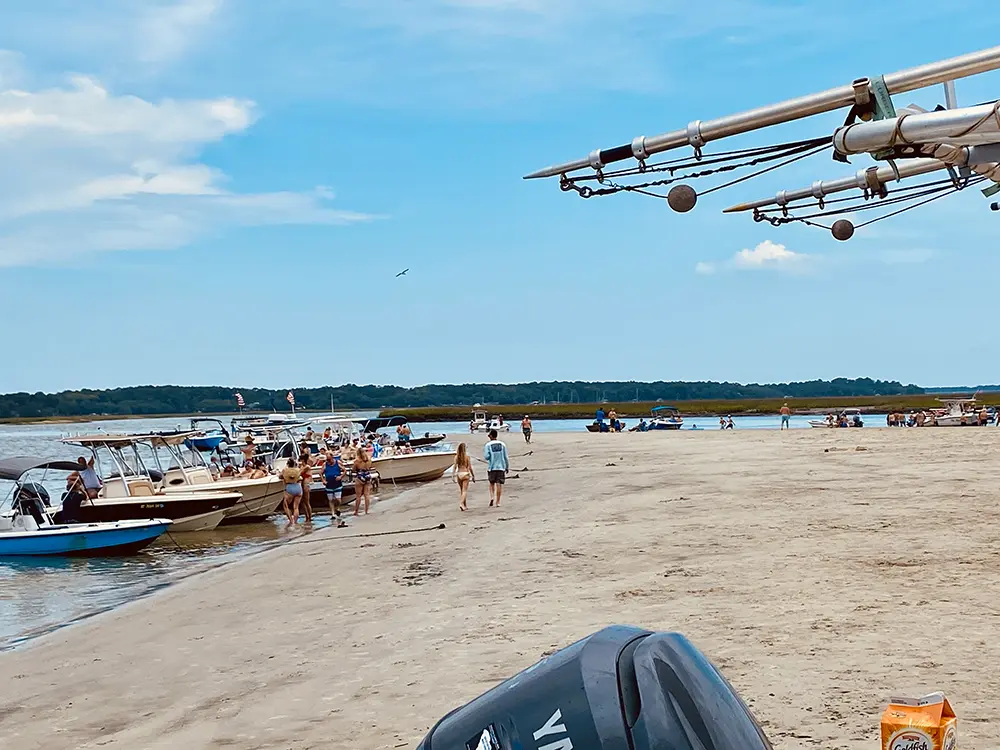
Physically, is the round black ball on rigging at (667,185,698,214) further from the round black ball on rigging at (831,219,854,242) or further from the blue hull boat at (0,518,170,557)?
the blue hull boat at (0,518,170,557)

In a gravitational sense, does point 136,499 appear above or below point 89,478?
below

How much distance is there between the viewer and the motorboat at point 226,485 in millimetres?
26625

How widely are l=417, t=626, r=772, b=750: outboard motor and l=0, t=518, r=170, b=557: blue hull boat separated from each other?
65.2ft

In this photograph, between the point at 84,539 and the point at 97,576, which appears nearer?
the point at 97,576

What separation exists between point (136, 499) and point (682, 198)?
19478 mm

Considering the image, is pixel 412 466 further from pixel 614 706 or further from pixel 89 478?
pixel 614 706

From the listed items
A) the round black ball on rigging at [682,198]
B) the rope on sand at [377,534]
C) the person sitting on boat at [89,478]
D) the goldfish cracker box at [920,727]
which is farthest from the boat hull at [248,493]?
the goldfish cracker box at [920,727]

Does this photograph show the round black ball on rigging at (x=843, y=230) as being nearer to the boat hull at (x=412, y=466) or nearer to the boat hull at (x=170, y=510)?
the boat hull at (x=170, y=510)

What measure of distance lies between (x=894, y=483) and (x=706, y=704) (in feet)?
65.3

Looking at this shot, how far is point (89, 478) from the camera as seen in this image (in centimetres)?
2458

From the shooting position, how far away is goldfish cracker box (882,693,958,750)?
3.15 m

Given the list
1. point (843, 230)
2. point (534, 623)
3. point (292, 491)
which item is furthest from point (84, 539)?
point (843, 230)

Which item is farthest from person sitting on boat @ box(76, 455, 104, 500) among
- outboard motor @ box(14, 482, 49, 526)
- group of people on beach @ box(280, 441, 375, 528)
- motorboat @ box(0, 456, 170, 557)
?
group of people on beach @ box(280, 441, 375, 528)

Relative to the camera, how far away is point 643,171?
8.85 meters
